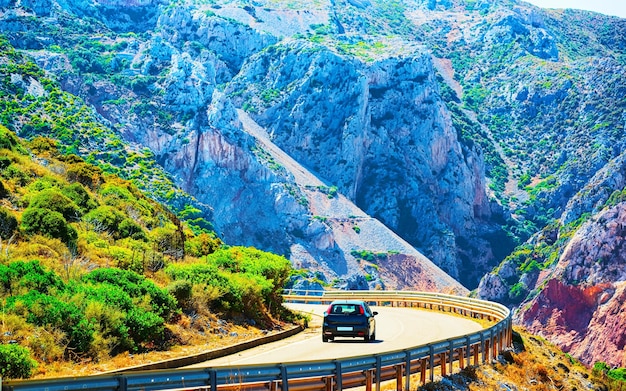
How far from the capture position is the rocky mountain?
396ft

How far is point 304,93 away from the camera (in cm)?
16112

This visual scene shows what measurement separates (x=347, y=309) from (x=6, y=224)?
11.7 metres

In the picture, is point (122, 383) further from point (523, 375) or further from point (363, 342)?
point (363, 342)

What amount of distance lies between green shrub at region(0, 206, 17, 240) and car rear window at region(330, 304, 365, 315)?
36.3 feet

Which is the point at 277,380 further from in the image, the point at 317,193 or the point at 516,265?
the point at 317,193

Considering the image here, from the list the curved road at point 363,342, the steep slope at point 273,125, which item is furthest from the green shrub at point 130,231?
the steep slope at point 273,125

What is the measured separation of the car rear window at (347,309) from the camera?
28469mm

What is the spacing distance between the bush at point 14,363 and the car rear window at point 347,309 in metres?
14.6

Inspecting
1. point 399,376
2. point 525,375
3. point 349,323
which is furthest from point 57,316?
point 525,375

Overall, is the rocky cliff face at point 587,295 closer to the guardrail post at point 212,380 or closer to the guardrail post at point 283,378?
the guardrail post at point 283,378

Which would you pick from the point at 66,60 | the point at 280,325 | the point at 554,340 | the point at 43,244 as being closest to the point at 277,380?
the point at 43,244

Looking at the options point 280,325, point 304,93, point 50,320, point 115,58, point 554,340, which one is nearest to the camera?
point 50,320

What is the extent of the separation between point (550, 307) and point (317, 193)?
2061 inches

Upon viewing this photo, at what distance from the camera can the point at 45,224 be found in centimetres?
2894
